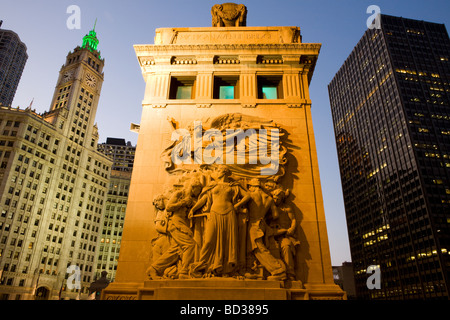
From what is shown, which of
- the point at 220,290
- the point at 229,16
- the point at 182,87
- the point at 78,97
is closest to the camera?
Answer: the point at 220,290

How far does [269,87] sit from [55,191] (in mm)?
106092

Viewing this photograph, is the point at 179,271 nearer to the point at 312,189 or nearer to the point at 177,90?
the point at 312,189

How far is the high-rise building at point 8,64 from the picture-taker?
187 metres

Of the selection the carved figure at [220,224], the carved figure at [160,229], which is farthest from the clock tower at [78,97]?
the carved figure at [220,224]

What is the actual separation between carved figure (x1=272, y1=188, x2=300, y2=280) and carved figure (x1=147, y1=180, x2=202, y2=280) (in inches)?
141

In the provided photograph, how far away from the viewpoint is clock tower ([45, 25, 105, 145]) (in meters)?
113

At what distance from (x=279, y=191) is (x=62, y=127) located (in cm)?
11549

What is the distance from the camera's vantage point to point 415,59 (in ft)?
436

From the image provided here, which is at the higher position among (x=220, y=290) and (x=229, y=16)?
(x=229, y=16)

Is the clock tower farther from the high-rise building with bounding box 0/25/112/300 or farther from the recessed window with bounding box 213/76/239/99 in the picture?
the recessed window with bounding box 213/76/239/99

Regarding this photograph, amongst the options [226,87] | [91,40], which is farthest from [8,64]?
[226,87]

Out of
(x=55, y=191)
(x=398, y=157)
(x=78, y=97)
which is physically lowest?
(x=55, y=191)

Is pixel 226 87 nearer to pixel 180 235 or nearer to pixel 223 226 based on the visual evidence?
pixel 223 226

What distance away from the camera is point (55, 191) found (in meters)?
105
